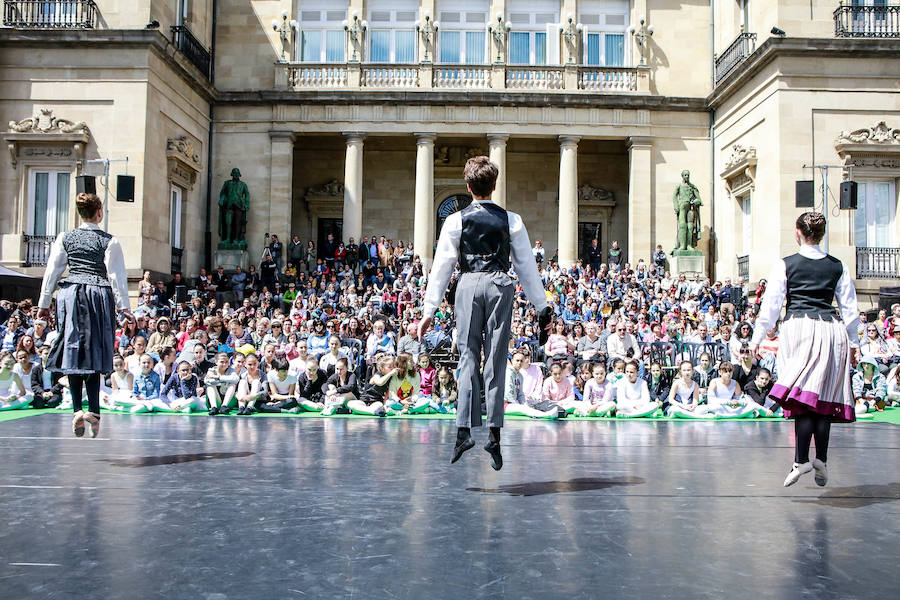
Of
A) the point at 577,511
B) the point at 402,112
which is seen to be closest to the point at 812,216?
the point at 577,511

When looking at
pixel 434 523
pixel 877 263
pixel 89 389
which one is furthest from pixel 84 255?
pixel 877 263

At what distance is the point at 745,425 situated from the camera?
10.5 meters

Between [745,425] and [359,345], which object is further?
[359,345]

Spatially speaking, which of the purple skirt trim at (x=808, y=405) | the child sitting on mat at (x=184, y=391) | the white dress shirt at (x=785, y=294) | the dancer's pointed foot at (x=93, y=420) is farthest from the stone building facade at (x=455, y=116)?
the purple skirt trim at (x=808, y=405)

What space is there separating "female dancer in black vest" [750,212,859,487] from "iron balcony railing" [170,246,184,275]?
20494mm

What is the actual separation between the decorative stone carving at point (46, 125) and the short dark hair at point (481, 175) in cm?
1827

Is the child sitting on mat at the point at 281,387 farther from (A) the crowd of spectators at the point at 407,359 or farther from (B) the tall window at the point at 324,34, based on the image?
(B) the tall window at the point at 324,34

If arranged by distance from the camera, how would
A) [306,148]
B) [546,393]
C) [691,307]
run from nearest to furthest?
[546,393], [691,307], [306,148]

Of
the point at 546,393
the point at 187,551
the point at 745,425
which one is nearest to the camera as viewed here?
the point at 187,551

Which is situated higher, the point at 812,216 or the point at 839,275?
the point at 812,216

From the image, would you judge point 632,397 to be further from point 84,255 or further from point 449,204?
point 449,204

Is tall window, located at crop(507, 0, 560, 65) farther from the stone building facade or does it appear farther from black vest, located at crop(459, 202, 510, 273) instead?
black vest, located at crop(459, 202, 510, 273)

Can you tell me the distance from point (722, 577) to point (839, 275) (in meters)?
3.09

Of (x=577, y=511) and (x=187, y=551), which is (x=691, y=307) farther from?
(x=187, y=551)
